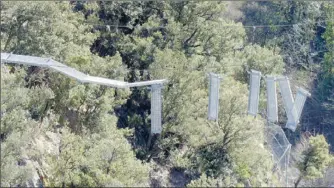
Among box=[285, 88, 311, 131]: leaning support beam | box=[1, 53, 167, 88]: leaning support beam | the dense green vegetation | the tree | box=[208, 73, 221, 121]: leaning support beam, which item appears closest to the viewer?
the tree

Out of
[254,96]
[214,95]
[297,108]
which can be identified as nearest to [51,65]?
[214,95]

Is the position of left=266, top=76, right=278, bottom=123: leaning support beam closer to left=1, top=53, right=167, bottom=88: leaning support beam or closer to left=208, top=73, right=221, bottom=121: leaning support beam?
left=208, top=73, right=221, bottom=121: leaning support beam

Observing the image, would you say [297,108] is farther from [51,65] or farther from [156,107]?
[51,65]

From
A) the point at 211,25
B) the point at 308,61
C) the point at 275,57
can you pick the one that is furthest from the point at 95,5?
the point at 308,61

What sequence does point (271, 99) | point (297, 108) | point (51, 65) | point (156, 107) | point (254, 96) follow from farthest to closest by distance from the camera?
point (271, 99) < point (297, 108) < point (156, 107) < point (254, 96) < point (51, 65)

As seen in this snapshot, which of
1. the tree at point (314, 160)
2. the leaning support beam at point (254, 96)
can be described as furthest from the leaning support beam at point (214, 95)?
the tree at point (314, 160)

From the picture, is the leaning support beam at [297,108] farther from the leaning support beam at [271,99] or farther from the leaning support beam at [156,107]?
the leaning support beam at [156,107]

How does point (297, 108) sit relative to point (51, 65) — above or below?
below

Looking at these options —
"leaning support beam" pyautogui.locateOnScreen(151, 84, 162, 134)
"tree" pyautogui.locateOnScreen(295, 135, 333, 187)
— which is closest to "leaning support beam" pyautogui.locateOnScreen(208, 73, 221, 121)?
"leaning support beam" pyautogui.locateOnScreen(151, 84, 162, 134)
